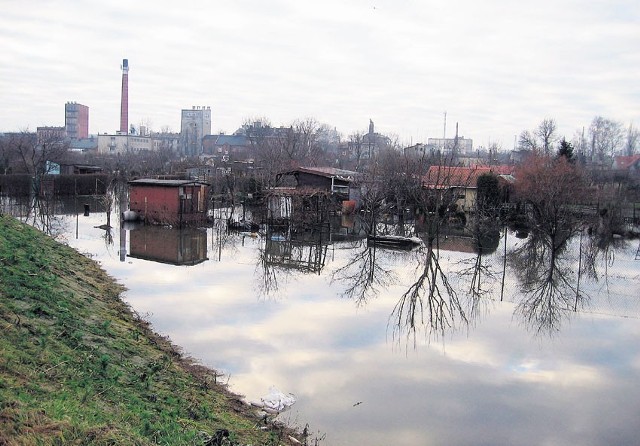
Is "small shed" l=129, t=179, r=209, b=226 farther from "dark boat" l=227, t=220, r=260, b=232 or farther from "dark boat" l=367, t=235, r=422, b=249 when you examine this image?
"dark boat" l=367, t=235, r=422, b=249

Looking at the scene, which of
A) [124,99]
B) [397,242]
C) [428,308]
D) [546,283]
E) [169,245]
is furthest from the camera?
[124,99]

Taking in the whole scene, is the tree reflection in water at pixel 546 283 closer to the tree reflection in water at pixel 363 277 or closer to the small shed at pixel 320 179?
the tree reflection in water at pixel 363 277

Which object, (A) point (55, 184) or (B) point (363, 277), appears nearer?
(B) point (363, 277)

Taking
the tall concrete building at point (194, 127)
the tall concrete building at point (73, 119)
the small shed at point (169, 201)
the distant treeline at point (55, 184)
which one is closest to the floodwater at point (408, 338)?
the small shed at point (169, 201)

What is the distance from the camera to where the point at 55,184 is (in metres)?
35.2

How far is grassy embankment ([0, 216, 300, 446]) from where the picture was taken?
445cm

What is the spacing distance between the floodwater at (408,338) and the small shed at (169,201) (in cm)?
Result: 483

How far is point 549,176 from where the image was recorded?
2403cm

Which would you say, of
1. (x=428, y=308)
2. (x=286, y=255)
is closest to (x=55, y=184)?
(x=286, y=255)

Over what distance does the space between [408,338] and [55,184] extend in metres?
30.9

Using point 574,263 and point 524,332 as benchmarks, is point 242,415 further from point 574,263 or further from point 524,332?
point 574,263

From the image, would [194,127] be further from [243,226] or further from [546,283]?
[546,283]

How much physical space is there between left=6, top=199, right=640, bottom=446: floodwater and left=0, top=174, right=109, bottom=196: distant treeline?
19298 millimetres

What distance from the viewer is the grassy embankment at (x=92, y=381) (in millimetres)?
4449
